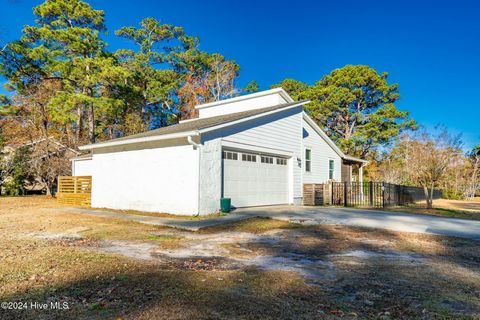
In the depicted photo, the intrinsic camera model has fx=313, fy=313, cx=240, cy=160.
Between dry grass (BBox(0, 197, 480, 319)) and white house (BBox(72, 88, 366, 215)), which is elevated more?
white house (BBox(72, 88, 366, 215))

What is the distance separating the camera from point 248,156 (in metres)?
13.8

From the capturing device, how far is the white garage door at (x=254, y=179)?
1275 cm

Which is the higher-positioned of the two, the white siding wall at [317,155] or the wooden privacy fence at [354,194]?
the white siding wall at [317,155]

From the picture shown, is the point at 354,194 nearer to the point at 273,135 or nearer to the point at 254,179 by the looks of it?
the point at 273,135

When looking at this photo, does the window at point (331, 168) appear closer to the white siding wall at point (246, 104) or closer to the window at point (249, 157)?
the white siding wall at point (246, 104)

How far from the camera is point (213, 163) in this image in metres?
11.6

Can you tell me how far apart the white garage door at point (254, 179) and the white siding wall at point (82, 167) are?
1022 centimetres

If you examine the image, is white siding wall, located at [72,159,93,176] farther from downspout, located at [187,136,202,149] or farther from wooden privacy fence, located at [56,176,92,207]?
downspout, located at [187,136,202,149]

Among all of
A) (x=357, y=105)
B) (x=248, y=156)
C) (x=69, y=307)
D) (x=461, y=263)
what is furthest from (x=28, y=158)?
(x=357, y=105)

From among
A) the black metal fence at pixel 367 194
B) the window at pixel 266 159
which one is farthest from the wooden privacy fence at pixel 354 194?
the window at pixel 266 159

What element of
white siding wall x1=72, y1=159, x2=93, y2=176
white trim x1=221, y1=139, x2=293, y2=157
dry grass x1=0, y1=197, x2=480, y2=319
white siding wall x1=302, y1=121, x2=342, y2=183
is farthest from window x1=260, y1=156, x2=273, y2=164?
white siding wall x1=72, y1=159, x2=93, y2=176

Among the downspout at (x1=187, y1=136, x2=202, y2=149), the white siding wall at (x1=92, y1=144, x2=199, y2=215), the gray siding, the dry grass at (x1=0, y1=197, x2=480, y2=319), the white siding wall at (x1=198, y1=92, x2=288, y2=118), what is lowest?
the dry grass at (x1=0, y1=197, x2=480, y2=319)

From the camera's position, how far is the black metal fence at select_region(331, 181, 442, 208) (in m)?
16.4

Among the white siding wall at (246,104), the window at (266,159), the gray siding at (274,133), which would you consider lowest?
the window at (266,159)
